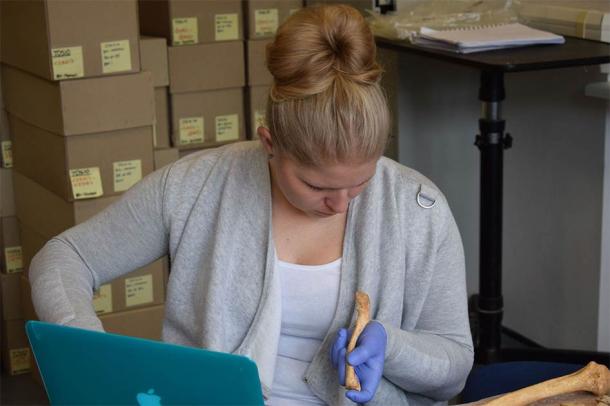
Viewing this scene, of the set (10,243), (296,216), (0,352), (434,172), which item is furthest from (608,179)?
(0,352)

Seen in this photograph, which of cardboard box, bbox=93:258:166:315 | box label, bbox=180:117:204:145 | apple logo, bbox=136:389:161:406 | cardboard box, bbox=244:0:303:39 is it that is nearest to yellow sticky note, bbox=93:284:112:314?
cardboard box, bbox=93:258:166:315

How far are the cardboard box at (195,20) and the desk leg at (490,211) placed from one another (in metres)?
0.77

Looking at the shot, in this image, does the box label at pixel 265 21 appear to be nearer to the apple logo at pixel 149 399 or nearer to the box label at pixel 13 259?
the box label at pixel 13 259

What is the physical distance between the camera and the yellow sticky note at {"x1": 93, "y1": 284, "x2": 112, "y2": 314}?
247cm

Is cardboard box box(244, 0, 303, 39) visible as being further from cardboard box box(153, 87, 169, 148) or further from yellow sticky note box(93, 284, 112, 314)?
yellow sticky note box(93, 284, 112, 314)

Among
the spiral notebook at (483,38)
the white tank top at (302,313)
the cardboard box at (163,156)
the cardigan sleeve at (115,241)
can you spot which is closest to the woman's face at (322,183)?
the white tank top at (302,313)

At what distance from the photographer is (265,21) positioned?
268 cm

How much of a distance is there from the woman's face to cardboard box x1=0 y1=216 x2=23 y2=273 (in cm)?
156

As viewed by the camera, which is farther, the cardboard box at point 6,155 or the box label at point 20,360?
the box label at point 20,360

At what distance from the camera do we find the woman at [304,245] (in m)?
1.26

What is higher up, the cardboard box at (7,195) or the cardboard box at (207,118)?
the cardboard box at (207,118)

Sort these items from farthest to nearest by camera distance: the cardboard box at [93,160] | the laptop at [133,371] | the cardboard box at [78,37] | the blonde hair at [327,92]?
1. the cardboard box at [93,160]
2. the cardboard box at [78,37]
3. the blonde hair at [327,92]
4. the laptop at [133,371]

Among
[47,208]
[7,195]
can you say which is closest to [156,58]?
[47,208]

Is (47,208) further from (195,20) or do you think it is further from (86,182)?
(195,20)
